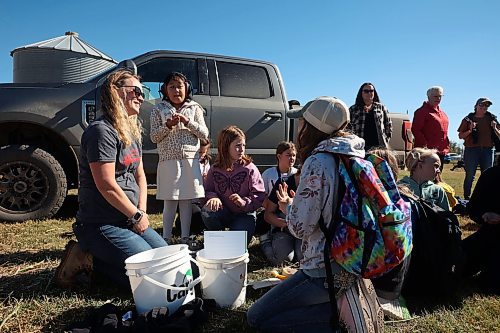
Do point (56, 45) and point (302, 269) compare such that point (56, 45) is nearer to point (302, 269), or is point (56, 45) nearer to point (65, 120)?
point (65, 120)

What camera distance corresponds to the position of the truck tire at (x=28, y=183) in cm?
446

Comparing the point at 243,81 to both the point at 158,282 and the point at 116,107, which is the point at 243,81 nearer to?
the point at 116,107

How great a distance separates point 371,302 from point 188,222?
7.65 ft

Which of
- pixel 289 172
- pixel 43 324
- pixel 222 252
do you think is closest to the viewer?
pixel 43 324

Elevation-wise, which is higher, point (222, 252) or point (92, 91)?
point (92, 91)

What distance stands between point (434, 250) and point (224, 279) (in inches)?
54.1

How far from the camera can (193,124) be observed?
377 centimetres

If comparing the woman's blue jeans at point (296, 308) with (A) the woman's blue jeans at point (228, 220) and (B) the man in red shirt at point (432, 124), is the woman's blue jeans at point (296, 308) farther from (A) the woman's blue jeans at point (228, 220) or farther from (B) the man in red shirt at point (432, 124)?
(B) the man in red shirt at point (432, 124)

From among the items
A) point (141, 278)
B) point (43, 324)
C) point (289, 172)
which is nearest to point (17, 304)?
point (43, 324)

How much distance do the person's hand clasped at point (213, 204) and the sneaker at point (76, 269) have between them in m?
1.23

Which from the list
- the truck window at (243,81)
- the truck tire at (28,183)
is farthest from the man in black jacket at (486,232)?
the truck tire at (28,183)

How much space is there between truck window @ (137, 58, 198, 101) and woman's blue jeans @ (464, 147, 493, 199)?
4657 mm

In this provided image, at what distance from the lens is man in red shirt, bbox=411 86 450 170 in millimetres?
5879

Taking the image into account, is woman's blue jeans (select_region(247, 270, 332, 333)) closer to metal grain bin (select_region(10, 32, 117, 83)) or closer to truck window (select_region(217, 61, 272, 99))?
truck window (select_region(217, 61, 272, 99))
